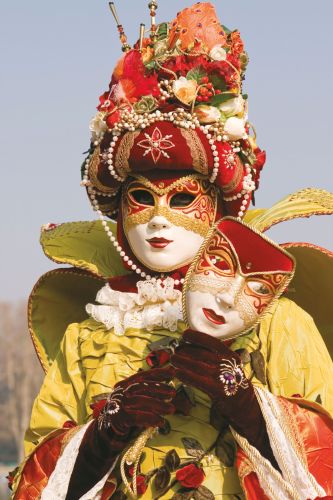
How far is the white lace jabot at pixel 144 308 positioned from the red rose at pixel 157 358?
0.54 ft

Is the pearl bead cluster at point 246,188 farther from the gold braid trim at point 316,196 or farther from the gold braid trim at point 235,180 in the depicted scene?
the gold braid trim at point 316,196

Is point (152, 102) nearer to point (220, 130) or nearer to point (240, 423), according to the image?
point (220, 130)

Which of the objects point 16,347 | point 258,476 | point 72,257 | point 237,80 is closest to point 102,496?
point 258,476

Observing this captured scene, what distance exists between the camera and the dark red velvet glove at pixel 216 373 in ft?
14.8

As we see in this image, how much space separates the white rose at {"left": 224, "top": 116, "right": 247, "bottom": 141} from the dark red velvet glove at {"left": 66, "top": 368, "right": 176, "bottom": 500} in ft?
3.61

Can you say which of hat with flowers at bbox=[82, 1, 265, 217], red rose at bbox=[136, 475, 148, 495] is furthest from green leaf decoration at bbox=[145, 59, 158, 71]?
red rose at bbox=[136, 475, 148, 495]

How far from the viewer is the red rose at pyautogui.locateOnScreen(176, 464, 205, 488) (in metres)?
4.82

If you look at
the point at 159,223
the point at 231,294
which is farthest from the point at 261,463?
the point at 159,223

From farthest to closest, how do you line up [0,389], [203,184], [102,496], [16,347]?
[0,389]
[16,347]
[203,184]
[102,496]

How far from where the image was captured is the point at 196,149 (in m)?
5.13

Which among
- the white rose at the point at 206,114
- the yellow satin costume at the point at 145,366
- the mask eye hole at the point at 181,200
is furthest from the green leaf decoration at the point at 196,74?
the yellow satin costume at the point at 145,366

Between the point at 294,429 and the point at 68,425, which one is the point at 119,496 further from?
the point at 294,429

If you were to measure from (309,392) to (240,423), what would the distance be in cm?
48

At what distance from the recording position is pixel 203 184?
5262 millimetres
